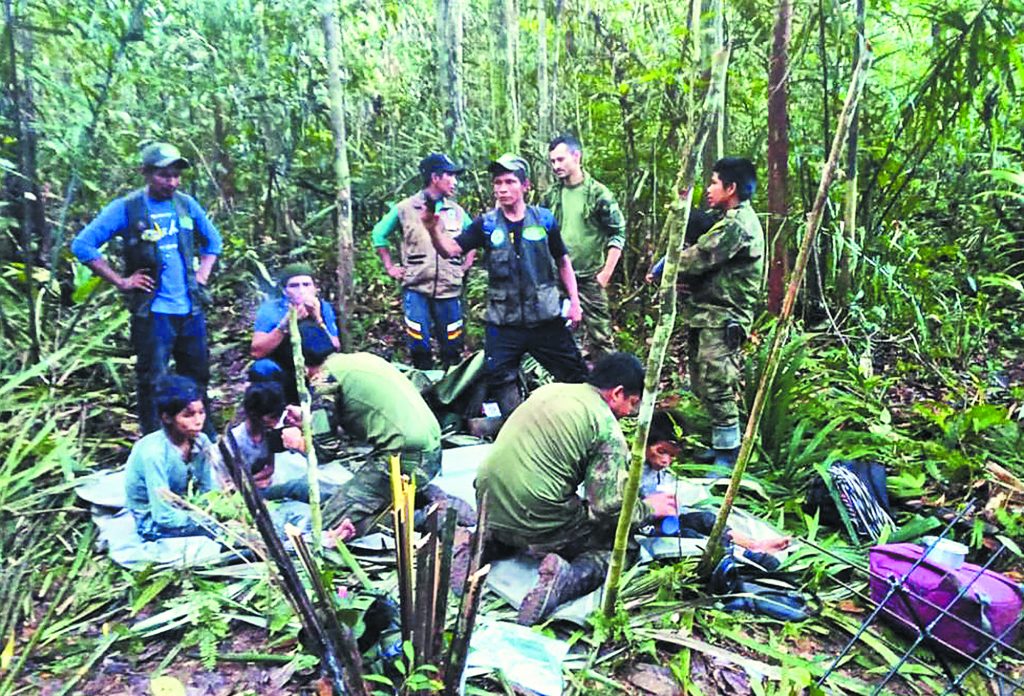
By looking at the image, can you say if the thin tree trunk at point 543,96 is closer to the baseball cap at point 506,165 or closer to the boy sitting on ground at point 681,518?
the baseball cap at point 506,165

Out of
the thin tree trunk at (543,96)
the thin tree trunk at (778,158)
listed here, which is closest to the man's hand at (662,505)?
the thin tree trunk at (778,158)

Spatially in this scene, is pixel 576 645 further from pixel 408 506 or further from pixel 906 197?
pixel 906 197

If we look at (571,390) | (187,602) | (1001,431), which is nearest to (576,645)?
(571,390)

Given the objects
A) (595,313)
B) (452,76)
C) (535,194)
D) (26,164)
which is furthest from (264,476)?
(452,76)

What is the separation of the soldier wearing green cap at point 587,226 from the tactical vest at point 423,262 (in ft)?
2.75

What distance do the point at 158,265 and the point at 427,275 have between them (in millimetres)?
1852

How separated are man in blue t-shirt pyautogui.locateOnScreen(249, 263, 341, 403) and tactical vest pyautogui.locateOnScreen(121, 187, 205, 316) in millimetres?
650

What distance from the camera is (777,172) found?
6055 millimetres

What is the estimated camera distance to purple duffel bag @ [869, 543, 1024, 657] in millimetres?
3059

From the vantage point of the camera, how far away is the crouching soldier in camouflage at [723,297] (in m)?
4.73

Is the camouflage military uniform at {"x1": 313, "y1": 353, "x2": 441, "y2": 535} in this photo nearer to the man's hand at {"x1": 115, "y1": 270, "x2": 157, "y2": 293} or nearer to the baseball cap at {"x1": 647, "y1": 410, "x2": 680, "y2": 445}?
the baseball cap at {"x1": 647, "y1": 410, "x2": 680, "y2": 445}

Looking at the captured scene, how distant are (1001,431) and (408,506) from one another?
144 inches

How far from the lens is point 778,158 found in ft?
19.7

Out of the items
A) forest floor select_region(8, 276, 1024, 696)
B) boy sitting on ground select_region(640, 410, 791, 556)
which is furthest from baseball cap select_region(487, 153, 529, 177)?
forest floor select_region(8, 276, 1024, 696)
